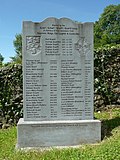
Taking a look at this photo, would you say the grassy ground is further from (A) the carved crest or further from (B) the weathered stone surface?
(A) the carved crest

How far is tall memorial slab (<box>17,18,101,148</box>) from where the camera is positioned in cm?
600

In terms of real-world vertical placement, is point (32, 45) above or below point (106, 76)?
above

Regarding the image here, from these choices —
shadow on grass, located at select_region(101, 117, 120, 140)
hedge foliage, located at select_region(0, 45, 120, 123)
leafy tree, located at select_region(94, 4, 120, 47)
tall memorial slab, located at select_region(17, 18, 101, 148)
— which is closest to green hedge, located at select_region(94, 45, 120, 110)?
hedge foliage, located at select_region(0, 45, 120, 123)

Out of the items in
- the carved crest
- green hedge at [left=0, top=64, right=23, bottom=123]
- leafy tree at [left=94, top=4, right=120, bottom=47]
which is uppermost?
leafy tree at [left=94, top=4, right=120, bottom=47]

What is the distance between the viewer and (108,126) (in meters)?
6.76

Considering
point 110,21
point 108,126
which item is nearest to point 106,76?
point 108,126

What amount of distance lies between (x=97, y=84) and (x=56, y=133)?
3.63m

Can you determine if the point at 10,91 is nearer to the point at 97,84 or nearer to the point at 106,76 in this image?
the point at 97,84

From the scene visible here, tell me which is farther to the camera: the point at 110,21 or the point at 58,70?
the point at 110,21

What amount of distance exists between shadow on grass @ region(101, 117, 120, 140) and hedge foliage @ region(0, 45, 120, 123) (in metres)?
1.92

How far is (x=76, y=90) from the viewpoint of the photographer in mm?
6160

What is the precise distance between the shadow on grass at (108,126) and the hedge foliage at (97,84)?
6.31 feet

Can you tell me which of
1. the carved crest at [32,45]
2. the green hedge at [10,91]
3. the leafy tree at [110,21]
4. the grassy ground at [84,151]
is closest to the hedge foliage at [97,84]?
the green hedge at [10,91]

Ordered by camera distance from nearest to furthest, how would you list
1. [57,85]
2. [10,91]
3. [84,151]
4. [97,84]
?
[84,151], [57,85], [10,91], [97,84]
